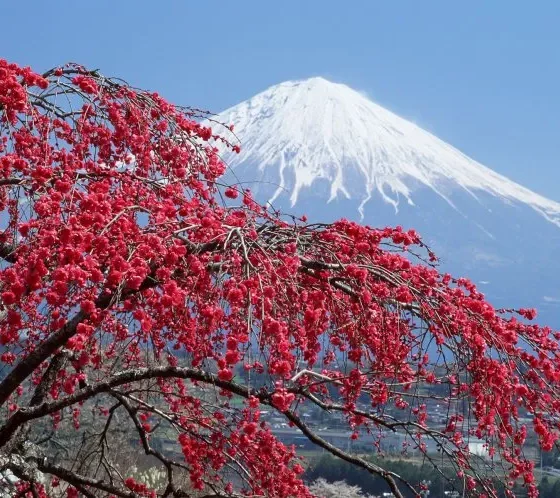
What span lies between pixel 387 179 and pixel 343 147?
12353 mm

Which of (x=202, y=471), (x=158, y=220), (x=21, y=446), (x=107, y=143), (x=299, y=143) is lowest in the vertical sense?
(x=21, y=446)

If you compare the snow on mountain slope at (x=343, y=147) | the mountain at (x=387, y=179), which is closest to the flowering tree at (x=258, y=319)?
the mountain at (x=387, y=179)

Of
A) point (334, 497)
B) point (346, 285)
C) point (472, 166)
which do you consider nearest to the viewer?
point (346, 285)

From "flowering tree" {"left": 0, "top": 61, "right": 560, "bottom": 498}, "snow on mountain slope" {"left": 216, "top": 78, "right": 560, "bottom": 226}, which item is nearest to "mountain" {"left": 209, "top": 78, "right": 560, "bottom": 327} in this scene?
"snow on mountain slope" {"left": 216, "top": 78, "right": 560, "bottom": 226}

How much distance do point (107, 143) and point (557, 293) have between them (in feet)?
445

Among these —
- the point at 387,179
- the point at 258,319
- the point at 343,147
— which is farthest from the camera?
the point at 387,179

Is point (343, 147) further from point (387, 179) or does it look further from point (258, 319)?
point (258, 319)

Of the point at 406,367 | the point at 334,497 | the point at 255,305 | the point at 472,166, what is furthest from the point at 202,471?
the point at 472,166

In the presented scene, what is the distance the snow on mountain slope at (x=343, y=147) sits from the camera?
129 m

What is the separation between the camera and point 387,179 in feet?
461

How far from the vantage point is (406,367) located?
4547 millimetres

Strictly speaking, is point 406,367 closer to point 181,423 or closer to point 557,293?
point 181,423

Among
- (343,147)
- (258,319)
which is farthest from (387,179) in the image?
(258,319)

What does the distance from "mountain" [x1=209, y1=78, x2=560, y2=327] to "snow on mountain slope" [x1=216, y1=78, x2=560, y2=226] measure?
0.53ft
